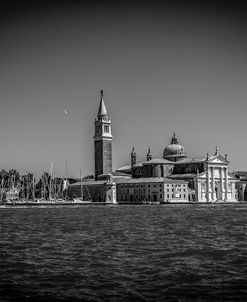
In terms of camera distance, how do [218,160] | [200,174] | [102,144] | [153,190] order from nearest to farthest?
[153,190] < [200,174] < [218,160] < [102,144]

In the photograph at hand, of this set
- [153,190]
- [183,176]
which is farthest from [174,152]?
[153,190]

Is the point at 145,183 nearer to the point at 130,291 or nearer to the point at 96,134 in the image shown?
the point at 96,134

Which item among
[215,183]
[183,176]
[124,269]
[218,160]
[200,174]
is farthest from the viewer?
[218,160]

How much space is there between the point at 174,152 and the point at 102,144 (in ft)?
57.2

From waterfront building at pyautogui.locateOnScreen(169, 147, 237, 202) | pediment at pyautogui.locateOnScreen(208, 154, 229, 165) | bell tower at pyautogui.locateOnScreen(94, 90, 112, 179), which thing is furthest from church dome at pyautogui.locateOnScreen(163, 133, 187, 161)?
bell tower at pyautogui.locateOnScreen(94, 90, 112, 179)

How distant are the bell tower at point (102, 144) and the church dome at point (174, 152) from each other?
13.9 m

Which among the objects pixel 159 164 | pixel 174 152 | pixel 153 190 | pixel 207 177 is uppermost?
pixel 174 152

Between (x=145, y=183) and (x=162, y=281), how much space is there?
96.2m

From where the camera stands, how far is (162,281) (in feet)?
54.9

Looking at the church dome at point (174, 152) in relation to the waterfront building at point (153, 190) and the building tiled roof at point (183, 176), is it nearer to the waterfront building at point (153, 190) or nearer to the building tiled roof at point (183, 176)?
the building tiled roof at point (183, 176)

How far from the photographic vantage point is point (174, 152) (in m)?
129

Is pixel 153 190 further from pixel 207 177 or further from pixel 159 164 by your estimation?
pixel 207 177

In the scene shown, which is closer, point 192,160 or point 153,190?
point 153,190

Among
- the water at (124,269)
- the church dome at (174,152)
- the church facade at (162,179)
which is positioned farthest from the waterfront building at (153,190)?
the water at (124,269)
